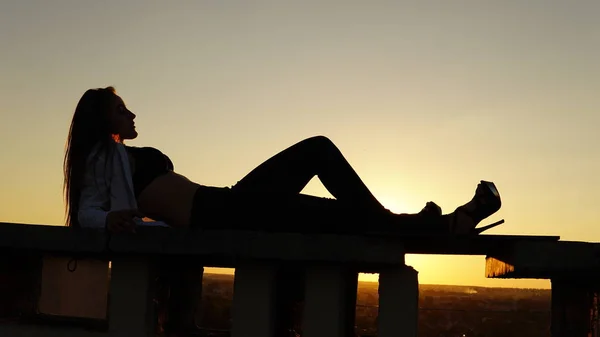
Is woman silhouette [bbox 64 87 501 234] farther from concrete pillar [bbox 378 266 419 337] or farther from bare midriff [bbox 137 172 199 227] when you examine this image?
concrete pillar [bbox 378 266 419 337]

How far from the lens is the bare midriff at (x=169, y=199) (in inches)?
157

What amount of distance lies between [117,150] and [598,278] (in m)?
2.61

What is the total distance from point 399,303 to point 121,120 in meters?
1.96

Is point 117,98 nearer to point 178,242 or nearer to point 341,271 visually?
point 178,242

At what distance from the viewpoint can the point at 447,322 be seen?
6431 centimetres

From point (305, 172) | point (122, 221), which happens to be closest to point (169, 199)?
point (122, 221)

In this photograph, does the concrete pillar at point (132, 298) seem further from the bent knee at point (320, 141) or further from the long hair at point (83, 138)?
the bent knee at point (320, 141)

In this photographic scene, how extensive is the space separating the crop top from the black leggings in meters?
0.33

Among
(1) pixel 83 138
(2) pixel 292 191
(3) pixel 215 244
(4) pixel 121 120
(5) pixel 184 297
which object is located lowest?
(5) pixel 184 297

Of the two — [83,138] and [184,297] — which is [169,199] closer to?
[83,138]

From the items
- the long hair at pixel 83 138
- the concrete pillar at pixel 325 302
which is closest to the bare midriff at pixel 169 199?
the long hair at pixel 83 138

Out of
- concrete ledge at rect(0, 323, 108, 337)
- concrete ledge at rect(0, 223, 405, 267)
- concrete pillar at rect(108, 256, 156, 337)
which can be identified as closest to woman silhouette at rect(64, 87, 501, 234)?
concrete ledge at rect(0, 223, 405, 267)

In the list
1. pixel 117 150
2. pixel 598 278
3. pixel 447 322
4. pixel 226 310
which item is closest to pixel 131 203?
pixel 117 150

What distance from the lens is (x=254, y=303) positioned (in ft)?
11.5
